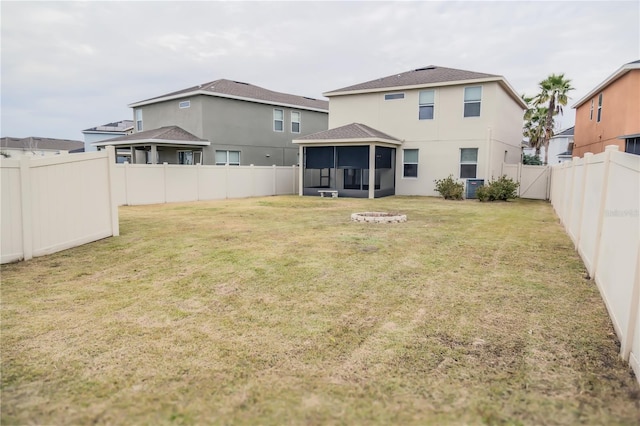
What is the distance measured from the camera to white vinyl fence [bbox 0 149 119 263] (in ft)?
20.4

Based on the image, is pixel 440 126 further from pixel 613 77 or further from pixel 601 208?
pixel 601 208

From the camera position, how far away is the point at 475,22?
54.5ft

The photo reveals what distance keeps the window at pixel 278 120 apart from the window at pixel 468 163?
38.8 feet

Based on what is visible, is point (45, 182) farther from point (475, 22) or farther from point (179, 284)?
→ point (475, 22)

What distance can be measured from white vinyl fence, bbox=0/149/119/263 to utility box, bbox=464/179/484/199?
52.5 feet

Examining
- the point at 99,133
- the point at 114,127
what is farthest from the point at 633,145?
the point at 114,127

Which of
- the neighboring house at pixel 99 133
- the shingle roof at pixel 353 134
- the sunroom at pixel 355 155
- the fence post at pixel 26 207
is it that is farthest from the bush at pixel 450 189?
the neighboring house at pixel 99 133

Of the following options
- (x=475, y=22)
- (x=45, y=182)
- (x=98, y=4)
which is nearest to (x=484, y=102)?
(x=475, y=22)

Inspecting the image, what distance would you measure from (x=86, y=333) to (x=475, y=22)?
18.1 metres

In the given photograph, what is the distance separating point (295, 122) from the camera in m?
27.0

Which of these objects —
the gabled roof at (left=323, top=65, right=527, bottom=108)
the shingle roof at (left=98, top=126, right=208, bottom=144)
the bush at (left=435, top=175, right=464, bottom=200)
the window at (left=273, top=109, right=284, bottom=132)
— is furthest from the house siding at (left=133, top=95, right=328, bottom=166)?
the bush at (left=435, top=175, right=464, bottom=200)

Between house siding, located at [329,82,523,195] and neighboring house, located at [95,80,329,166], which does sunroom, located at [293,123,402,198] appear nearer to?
house siding, located at [329,82,523,195]

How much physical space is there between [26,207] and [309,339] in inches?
218

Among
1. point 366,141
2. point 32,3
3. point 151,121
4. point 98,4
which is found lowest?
point 366,141
